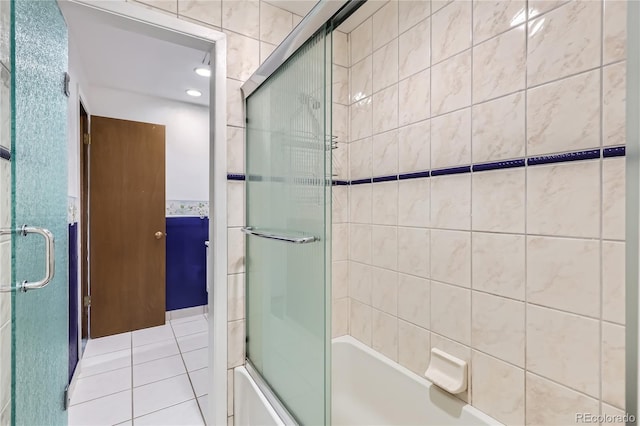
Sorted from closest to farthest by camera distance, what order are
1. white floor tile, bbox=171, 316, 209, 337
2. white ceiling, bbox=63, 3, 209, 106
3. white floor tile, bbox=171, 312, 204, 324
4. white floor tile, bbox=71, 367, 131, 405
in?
white floor tile, bbox=71, 367, 131, 405 < white ceiling, bbox=63, 3, 209, 106 < white floor tile, bbox=171, 316, 209, 337 < white floor tile, bbox=171, 312, 204, 324

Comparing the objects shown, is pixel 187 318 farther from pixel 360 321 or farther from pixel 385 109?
pixel 385 109

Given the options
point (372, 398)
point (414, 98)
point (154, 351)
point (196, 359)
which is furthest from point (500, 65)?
point (154, 351)

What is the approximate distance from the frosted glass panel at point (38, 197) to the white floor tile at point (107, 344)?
3.78ft

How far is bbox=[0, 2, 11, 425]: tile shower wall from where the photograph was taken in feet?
2.56

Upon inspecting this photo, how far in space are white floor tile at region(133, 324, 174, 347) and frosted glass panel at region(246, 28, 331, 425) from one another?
1.66 m

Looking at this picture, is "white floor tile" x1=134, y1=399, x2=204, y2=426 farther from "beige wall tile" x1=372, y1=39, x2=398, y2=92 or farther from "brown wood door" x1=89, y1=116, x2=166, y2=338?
"beige wall tile" x1=372, y1=39, x2=398, y2=92

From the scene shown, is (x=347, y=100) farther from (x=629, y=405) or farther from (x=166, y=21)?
(x=629, y=405)

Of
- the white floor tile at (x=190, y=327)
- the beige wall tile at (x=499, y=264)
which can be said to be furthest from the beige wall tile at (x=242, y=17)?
the white floor tile at (x=190, y=327)

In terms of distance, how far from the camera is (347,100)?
77.9 inches

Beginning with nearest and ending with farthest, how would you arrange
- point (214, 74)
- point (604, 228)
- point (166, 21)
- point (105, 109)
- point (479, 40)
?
point (604, 228), point (479, 40), point (166, 21), point (214, 74), point (105, 109)

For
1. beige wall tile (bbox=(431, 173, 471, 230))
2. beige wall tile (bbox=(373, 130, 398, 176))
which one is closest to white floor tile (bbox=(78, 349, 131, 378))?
beige wall tile (bbox=(373, 130, 398, 176))

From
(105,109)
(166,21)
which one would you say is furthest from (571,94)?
(105,109)

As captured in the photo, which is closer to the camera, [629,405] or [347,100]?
[629,405]

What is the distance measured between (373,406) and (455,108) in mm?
1581
